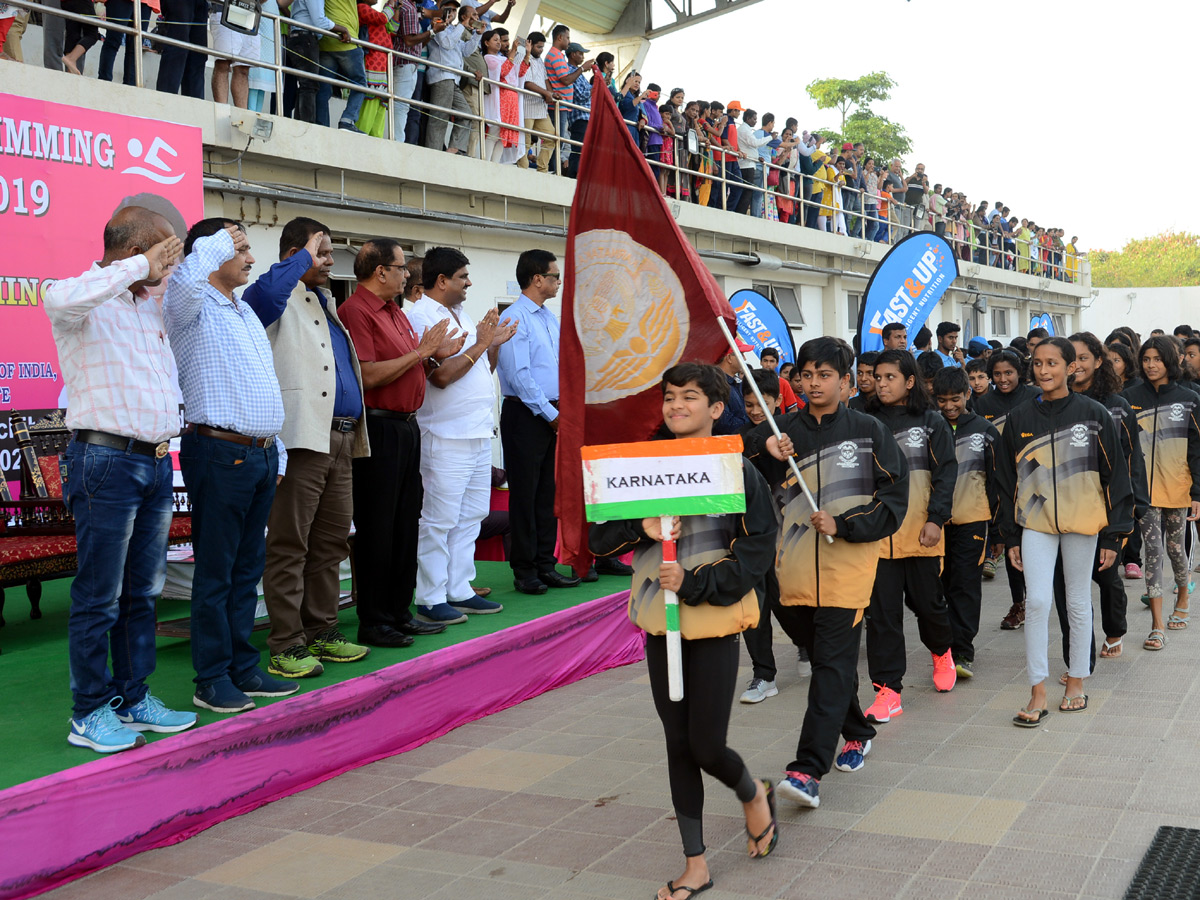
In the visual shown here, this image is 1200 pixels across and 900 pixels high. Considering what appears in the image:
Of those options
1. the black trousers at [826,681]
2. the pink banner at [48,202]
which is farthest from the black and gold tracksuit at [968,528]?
the pink banner at [48,202]

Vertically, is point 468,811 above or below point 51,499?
below

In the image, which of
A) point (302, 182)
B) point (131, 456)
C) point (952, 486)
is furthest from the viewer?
point (302, 182)

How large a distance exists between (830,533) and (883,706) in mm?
1583

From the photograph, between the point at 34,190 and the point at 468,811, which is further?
the point at 34,190

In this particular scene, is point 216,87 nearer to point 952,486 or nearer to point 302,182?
point 302,182

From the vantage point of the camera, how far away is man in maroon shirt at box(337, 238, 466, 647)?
5.79 m

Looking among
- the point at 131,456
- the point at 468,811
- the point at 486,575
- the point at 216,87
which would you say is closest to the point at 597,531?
the point at 468,811

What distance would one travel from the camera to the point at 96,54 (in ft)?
34.6

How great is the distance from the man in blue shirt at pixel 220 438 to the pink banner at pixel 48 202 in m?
2.41

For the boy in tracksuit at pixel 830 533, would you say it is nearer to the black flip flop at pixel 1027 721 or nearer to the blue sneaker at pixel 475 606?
the black flip flop at pixel 1027 721

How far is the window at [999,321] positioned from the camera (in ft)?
113

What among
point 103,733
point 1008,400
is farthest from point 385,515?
point 1008,400

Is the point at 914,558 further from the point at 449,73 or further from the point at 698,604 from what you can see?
the point at 449,73

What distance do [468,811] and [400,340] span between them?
2582mm
